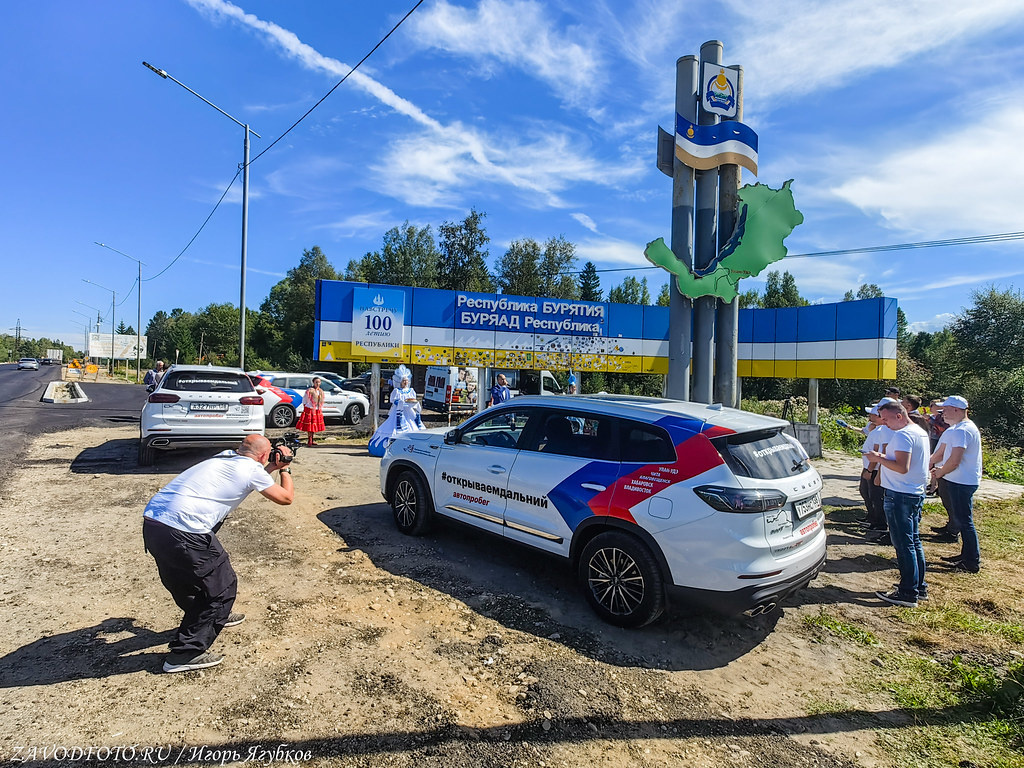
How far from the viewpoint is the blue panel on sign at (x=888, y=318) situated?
14078 mm

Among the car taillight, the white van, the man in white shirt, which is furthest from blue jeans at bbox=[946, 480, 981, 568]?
the white van

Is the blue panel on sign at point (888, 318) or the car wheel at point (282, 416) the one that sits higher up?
the blue panel on sign at point (888, 318)

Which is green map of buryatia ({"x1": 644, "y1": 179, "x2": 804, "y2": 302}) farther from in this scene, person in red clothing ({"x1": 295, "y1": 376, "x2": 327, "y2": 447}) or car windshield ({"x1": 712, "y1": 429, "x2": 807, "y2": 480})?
person in red clothing ({"x1": 295, "y1": 376, "x2": 327, "y2": 447})

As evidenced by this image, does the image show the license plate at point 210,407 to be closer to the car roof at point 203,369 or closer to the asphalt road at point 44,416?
the car roof at point 203,369

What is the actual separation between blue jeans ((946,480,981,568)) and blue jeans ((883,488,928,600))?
1335 millimetres

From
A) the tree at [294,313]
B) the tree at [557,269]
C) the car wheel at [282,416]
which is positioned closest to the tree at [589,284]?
the tree at [557,269]

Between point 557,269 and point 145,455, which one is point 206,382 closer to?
point 145,455

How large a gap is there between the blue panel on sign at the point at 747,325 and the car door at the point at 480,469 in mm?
13863

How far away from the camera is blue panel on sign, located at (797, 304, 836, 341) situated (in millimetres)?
15258

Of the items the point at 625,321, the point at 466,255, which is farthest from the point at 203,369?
the point at 466,255

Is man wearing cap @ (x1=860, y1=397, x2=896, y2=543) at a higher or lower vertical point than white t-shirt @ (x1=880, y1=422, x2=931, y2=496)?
lower

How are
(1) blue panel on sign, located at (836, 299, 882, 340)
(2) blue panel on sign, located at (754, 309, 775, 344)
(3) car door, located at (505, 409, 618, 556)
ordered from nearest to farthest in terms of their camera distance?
(3) car door, located at (505, 409, 618, 556), (1) blue panel on sign, located at (836, 299, 882, 340), (2) blue panel on sign, located at (754, 309, 775, 344)

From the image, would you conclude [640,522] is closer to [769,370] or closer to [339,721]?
[339,721]

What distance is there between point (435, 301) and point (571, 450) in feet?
35.5
